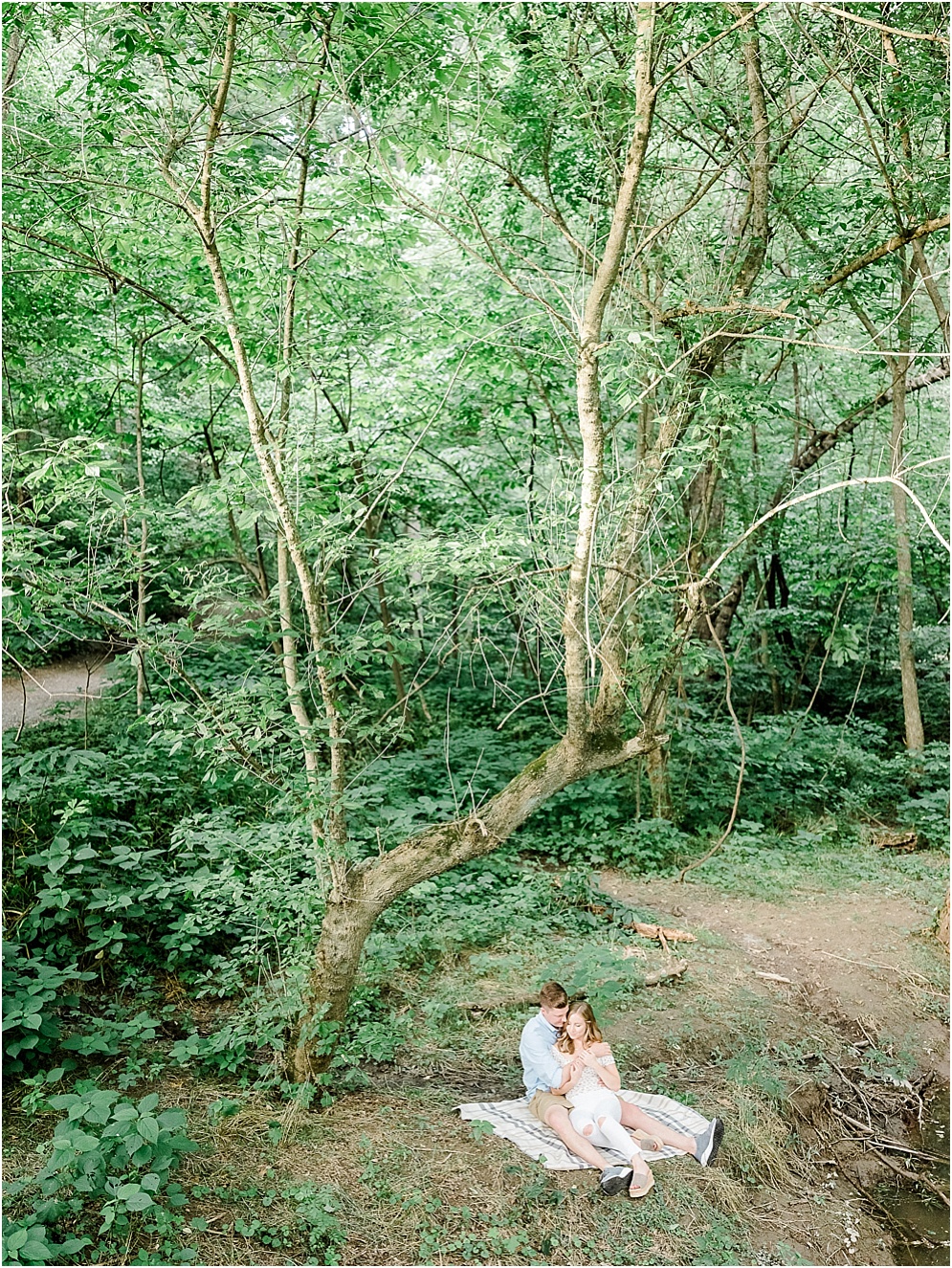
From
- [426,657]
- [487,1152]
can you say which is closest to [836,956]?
[487,1152]

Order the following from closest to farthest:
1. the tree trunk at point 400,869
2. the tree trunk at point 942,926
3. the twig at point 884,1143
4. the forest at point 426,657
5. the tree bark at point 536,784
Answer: the tree bark at point 536,784 → the forest at point 426,657 → the tree trunk at point 400,869 → the twig at point 884,1143 → the tree trunk at point 942,926

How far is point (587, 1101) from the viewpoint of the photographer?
3.53m

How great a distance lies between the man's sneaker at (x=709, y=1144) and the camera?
352 cm

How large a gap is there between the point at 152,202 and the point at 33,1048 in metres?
3.66

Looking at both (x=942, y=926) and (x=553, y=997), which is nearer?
(x=553, y=997)

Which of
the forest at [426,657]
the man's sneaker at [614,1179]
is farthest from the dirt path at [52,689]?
the man's sneaker at [614,1179]

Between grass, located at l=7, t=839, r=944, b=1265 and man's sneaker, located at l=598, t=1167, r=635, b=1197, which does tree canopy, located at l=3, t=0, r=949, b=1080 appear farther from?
man's sneaker, located at l=598, t=1167, r=635, b=1197

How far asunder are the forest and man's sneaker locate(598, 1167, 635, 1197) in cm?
4

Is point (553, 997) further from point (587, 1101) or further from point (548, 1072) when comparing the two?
point (587, 1101)

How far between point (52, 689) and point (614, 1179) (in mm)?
7516

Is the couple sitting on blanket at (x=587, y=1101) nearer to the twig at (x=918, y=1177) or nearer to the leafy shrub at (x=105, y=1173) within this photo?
the twig at (x=918, y=1177)

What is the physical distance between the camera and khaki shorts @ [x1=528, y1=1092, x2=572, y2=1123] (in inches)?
140

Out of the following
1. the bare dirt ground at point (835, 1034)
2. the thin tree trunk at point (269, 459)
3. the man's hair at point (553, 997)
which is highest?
the thin tree trunk at point (269, 459)


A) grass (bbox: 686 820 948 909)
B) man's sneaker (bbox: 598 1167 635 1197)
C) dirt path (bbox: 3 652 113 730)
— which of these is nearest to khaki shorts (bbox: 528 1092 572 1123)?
man's sneaker (bbox: 598 1167 635 1197)
